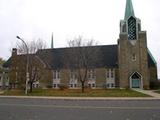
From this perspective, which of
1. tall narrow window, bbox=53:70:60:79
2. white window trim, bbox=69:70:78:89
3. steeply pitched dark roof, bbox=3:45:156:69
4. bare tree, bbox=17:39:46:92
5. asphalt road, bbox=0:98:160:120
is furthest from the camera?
tall narrow window, bbox=53:70:60:79

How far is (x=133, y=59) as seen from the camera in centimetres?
4528

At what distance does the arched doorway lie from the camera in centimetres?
4475

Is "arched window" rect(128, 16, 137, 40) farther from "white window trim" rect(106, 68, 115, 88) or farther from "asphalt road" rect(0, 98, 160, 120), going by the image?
"asphalt road" rect(0, 98, 160, 120)

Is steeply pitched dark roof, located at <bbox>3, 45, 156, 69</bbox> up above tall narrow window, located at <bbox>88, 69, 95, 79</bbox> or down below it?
above

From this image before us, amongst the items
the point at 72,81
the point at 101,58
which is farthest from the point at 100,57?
the point at 72,81

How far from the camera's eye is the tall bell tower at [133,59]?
4450 centimetres

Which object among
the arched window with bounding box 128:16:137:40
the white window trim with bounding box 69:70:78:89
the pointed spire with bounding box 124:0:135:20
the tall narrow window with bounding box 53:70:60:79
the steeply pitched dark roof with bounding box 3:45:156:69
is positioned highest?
the pointed spire with bounding box 124:0:135:20

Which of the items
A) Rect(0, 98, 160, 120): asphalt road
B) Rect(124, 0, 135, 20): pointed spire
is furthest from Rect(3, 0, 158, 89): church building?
Rect(0, 98, 160, 120): asphalt road

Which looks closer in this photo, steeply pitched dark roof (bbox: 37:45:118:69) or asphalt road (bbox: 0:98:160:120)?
asphalt road (bbox: 0:98:160:120)

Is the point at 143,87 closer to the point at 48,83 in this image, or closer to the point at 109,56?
the point at 109,56

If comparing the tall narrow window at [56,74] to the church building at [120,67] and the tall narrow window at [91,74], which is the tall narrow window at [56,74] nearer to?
the church building at [120,67]

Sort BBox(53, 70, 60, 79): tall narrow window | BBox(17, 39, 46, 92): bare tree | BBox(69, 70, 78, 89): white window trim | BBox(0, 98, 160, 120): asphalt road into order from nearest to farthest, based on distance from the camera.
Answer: BBox(0, 98, 160, 120): asphalt road → BBox(17, 39, 46, 92): bare tree → BBox(69, 70, 78, 89): white window trim → BBox(53, 70, 60, 79): tall narrow window

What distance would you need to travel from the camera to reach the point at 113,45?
55.7 m

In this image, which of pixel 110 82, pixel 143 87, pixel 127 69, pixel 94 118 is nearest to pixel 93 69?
pixel 110 82
